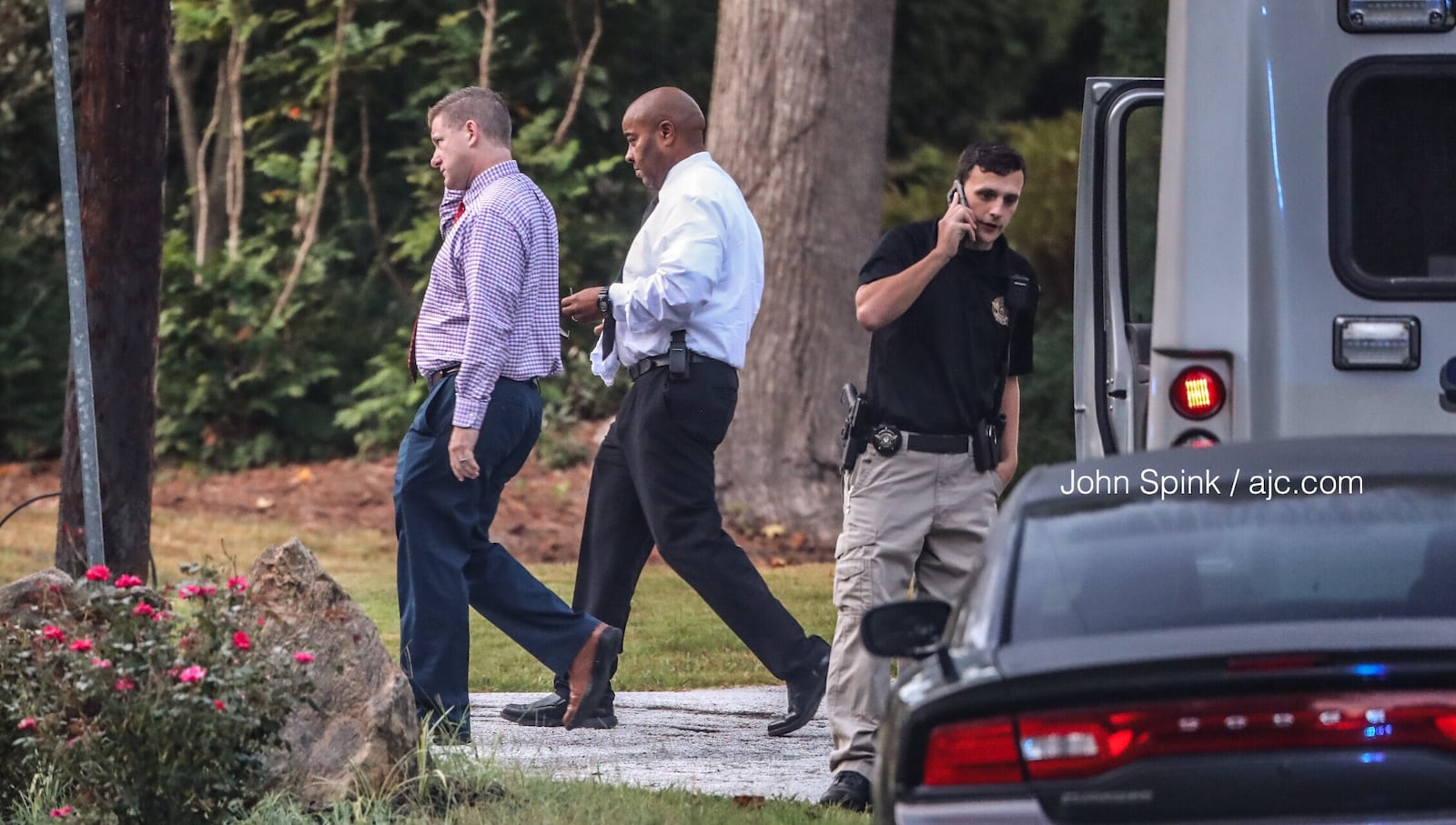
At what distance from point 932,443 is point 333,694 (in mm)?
1670

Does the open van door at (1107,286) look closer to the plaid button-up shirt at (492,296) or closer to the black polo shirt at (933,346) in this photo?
the black polo shirt at (933,346)

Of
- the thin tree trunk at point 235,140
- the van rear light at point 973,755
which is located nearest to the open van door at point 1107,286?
the van rear light at point 973,755

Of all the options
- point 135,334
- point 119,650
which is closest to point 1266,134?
point 119,650

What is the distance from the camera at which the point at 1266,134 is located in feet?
18.0

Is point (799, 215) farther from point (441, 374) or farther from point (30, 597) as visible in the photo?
point (30, 597)

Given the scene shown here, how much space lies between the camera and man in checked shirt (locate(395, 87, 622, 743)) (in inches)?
248

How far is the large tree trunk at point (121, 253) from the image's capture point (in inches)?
313

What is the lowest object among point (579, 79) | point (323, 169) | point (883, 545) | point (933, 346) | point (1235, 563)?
point (883, 545)

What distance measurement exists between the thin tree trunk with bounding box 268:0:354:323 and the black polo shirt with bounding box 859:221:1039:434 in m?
10.7

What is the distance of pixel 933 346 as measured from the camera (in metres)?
5.76

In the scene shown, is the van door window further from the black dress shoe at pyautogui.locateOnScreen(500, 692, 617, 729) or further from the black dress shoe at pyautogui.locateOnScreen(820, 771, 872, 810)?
the black dress shoe at pyautogui.locateOnScreen(500, 692, 617, 729)

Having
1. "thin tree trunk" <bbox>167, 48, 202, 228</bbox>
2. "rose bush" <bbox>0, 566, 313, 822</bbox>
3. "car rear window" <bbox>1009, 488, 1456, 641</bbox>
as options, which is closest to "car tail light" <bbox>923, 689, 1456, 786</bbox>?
"car rear window" <bbox>1009, 488, 1456, 641</bbox>

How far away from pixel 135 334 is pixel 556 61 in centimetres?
860

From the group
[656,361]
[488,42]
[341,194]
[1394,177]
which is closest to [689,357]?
[656,361]
